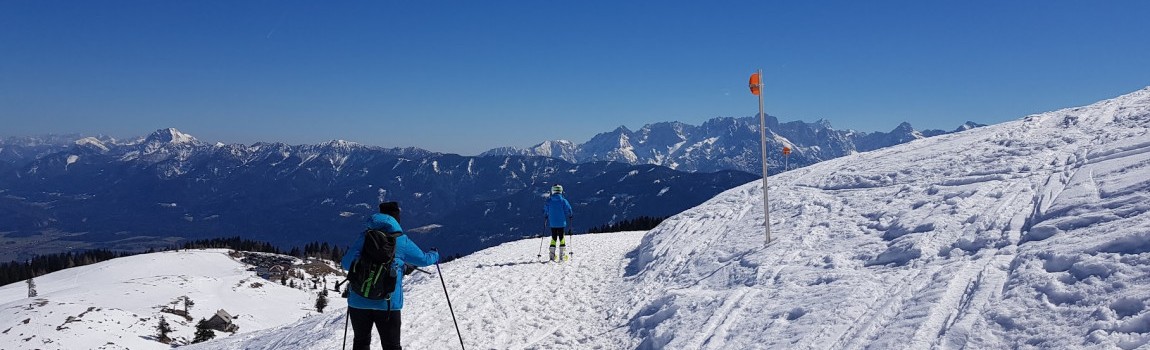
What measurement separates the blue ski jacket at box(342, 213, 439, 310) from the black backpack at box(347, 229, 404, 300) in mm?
125

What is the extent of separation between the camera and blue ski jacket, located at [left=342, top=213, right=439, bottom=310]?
8.02 metres

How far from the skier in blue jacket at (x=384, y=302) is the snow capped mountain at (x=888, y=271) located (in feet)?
10.7

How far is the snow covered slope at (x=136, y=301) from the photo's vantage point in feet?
182

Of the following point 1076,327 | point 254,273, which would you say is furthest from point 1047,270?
point 254,273

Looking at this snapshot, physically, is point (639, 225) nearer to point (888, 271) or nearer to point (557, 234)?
point (557, 234)

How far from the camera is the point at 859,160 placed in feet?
77.2

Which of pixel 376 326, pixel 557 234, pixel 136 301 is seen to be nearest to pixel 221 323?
pixel 136 301

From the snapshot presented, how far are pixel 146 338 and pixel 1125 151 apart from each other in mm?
76767

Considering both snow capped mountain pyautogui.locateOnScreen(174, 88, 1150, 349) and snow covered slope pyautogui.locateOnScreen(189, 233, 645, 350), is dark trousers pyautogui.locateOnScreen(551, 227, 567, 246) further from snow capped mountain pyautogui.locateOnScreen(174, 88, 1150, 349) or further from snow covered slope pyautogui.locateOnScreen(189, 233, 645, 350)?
snow capped mountain pyautogui.locateOnScreen(174, 88, 1150, 349)

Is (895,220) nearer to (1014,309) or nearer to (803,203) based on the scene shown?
(803,203)

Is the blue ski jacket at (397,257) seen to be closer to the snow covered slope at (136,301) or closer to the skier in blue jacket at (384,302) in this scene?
the skier in blue jacket at (384,302)

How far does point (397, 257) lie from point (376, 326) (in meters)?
1.06

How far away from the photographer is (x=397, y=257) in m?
8.29

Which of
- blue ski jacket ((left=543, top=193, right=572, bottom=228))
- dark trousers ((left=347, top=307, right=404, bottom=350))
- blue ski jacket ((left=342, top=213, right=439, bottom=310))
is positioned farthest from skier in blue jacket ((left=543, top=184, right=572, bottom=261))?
dark trousers ((left=347, top=307, right=404, bottom=350))
